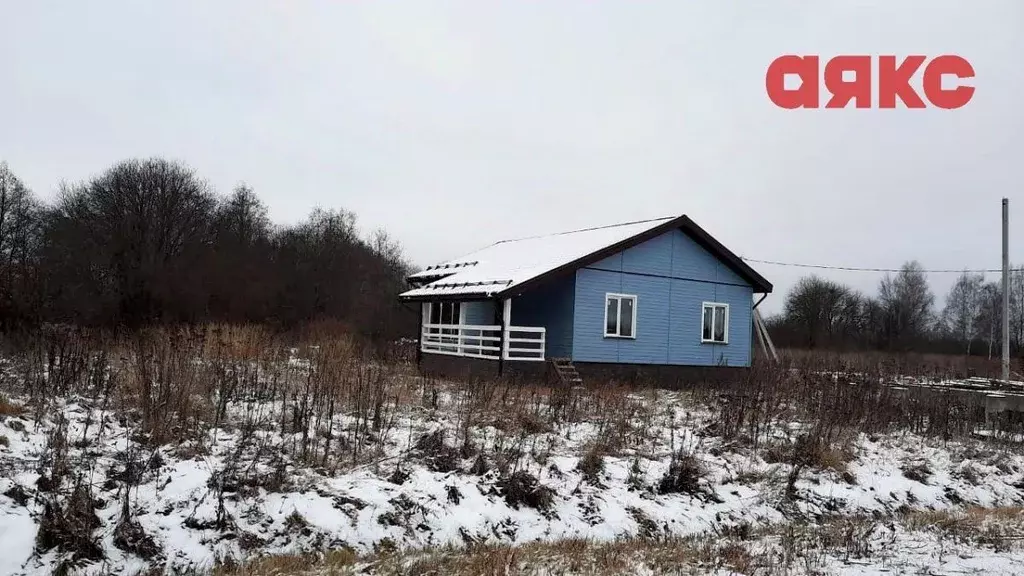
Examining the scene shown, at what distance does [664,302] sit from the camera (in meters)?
20.4

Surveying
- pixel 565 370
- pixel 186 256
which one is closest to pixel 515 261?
pixel 565 370

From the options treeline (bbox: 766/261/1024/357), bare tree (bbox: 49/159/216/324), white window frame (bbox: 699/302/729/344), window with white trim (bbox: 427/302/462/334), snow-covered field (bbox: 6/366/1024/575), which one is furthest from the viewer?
Answer: treeline (bbox: 766/261/1024/357)

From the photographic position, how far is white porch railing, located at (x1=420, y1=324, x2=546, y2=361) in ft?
60.0

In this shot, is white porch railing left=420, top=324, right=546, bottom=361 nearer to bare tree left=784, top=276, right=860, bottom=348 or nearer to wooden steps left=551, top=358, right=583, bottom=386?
wooden steps left=551, top=358, right=583, bottom=386

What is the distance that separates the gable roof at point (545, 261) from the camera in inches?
715

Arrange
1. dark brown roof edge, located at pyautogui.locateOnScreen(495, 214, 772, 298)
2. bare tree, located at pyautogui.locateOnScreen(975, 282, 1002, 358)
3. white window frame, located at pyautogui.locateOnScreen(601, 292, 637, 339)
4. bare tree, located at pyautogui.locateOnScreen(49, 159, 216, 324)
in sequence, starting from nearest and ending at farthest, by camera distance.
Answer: dark brown roof edge, located at pyautogui.locateOnScreen(495, 214, 772, 298), white window frame, located at pyautogui.locateOnScreen(601, 292, 637, 339), bare tree, located at pyautogui.locateOnScreen(49, 159, 216, 324), bare tree, located at pyautogui.locateOnScreen(975, 282, 1002, 358)

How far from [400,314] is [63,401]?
29.5m

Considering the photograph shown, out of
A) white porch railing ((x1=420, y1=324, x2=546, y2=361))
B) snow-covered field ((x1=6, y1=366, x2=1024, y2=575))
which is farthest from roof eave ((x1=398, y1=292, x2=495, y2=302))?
snow-covered field ((x1=6, y1=366, x2=1024, y2=575))

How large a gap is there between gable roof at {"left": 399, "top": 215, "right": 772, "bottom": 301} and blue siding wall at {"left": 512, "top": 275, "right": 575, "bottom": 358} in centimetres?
85

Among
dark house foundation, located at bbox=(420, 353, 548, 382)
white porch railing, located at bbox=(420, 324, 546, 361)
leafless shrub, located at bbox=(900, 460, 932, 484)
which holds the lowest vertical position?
leafless shrub, located at bbox=(900, 460, 932, 484)

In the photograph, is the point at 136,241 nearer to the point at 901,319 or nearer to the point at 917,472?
the point at 917,472

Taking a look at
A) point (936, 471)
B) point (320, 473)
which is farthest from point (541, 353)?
point (320, 473)

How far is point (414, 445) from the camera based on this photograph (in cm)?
888

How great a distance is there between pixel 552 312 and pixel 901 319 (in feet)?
202
